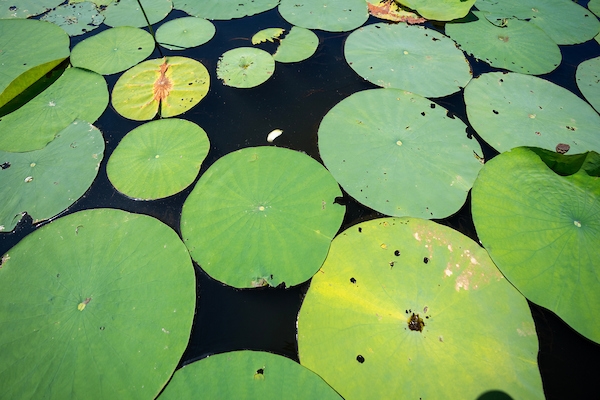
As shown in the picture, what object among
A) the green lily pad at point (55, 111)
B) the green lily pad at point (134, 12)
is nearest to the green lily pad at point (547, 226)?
the green lily pad at point (55, 111)

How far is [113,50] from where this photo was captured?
3057mm

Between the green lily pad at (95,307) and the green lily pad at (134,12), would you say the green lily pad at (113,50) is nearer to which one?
the green lily pad at (134,12)

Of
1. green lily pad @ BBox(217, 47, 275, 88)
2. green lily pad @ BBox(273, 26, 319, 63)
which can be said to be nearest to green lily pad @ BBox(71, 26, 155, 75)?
green lily pad @ BBox(217, 47, 275, 88)

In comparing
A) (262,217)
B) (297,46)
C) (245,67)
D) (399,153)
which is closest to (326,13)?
(297,46)

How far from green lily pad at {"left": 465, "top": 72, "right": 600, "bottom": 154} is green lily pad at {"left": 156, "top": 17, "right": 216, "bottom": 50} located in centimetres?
313

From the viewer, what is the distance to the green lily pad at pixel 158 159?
83.0 inches

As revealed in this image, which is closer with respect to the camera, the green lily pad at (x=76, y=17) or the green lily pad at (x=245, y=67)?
the green lily pad at (x=245, y=67)

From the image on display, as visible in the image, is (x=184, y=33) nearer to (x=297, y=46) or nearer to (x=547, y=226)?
(x=297, y=46)

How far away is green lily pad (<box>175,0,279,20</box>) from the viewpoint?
3465 mm

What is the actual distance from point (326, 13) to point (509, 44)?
2270 millimetres

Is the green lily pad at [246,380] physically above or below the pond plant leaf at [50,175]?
below

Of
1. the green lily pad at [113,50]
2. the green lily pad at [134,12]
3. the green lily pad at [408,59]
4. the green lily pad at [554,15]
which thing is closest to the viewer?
the green lily pad at [408,59]

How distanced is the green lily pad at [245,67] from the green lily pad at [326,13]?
87 centimetres

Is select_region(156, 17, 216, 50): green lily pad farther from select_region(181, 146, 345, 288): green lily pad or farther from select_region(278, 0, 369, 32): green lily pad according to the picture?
select_region(181, 146, 345, 288): green lily pad
